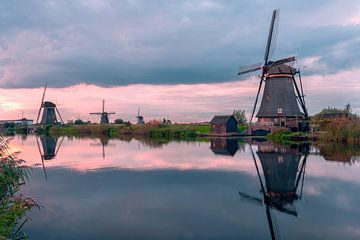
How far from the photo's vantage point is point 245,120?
49.6 metres

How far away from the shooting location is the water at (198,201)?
5.95 metres

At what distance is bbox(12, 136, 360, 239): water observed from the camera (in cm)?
595

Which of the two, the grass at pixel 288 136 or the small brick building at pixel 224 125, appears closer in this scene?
the grass at pixel 288 136

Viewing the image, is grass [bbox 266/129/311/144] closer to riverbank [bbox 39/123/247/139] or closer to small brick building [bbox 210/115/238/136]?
small brick building [bbox 210/115/238/136]

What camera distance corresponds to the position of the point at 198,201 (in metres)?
8.11

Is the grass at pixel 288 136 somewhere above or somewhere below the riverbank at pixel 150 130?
below

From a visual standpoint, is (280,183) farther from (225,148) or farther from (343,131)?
(343,131)

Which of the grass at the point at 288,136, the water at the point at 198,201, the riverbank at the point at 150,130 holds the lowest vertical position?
the water at the point at 198,201

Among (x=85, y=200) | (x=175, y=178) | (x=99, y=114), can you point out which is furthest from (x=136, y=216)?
(x=99, y=114)

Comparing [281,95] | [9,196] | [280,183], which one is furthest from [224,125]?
[9,196]

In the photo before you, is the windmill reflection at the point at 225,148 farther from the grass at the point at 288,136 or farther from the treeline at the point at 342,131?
the treeline at the point at 342,131

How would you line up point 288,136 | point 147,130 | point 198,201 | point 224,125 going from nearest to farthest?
point 198,201 → point 288,136 → point 224,125 → point 147,130

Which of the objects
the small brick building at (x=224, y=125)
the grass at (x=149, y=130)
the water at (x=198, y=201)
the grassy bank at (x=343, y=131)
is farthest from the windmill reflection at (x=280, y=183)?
the grass at (x=149, y=130)

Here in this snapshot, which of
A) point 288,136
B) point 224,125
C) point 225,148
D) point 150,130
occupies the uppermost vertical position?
point 224,125
